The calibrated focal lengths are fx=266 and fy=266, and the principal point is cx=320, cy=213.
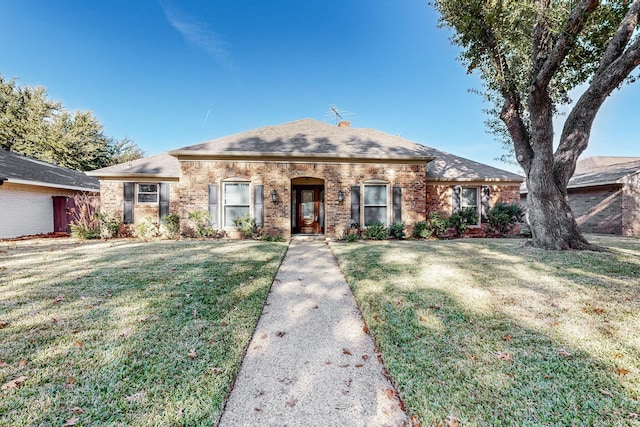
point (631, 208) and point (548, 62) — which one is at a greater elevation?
point (548, 62)

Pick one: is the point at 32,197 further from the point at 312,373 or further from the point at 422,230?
the point at 422,230

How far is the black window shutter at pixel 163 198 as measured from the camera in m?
11.1

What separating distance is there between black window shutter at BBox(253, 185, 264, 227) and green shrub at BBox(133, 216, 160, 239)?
168 inches

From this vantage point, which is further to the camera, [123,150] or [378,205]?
[123,150]

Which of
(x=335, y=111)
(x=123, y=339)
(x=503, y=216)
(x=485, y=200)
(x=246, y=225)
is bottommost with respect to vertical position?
(x=123, y=339)

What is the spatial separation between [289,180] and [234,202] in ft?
7.43

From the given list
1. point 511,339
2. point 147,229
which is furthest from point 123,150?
point 511,339

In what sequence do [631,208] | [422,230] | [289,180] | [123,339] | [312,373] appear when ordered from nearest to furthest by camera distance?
[312,373]
[123,339]
[289,180]
[422,230]
[631,208]

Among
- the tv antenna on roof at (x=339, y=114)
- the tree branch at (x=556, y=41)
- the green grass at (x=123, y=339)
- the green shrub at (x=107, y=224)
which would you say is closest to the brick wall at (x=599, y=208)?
the tree branch at (x=556, y=41)

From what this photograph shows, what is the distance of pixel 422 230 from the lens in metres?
10.3

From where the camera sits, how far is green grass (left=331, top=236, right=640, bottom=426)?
1.92 m

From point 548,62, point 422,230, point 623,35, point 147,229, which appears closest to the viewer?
point 623,35

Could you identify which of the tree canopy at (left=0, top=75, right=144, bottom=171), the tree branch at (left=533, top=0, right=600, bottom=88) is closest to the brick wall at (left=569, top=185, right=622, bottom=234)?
the tree branch at (left=533, top=0, right=600, bottom=88)

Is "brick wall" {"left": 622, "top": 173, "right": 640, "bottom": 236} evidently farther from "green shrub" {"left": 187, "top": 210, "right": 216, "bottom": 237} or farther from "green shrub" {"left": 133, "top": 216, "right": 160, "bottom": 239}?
"green shrub" {"left": 133, "top": 216, "right": 160, "bottom": 239}
